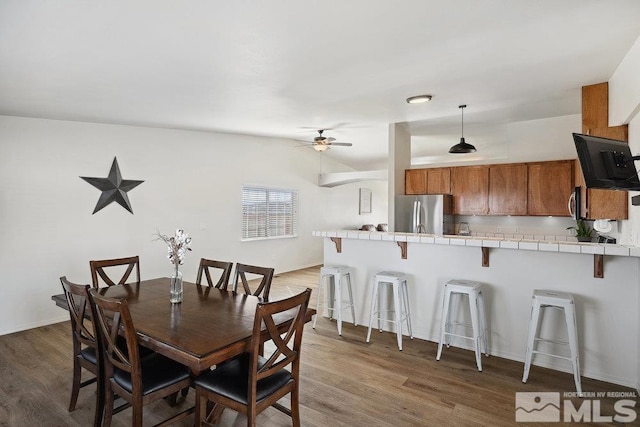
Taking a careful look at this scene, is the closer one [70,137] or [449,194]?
[70,137]

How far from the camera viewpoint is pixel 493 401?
8.34 ft

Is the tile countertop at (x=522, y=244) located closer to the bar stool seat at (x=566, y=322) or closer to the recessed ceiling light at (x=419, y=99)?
the bar stool seat at (x=566, y=322)

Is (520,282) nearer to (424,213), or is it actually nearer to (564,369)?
(564,369)

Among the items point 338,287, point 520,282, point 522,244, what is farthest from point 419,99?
point 338,287

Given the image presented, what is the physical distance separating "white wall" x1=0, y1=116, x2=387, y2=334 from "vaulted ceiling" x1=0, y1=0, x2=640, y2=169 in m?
0.50

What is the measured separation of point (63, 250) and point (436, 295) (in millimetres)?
4605

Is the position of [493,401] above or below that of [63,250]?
below

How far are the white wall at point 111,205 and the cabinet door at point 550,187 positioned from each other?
4.62 metres

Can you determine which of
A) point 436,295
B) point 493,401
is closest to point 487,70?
point 436,295

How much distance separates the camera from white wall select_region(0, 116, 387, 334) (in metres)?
4.04

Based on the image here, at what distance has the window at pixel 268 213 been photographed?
6.77 metres

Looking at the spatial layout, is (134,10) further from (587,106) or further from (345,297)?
(587,106)

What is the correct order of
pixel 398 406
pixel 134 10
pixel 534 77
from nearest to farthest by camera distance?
pixel 134 10 < pixel 398 406 < pixel 534 77

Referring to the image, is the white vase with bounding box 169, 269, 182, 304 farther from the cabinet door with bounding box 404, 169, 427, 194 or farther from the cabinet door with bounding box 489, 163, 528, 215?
the cabinet door with bounding box 489, 163, 528, 215
